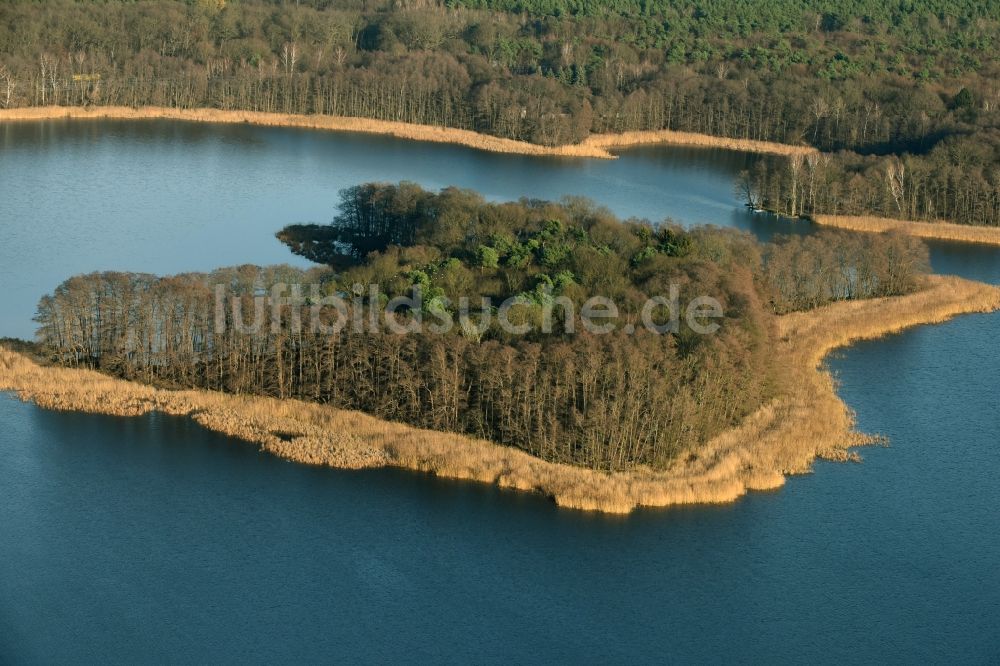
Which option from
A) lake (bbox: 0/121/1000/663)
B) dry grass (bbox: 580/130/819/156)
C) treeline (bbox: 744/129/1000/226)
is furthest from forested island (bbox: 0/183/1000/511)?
dry grass (bbox: 580/130/819/156)

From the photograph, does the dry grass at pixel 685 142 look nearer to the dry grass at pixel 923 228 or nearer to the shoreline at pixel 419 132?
the shoreline at pixel 419 132

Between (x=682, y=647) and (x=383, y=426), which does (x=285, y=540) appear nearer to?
(x=383, y=426)

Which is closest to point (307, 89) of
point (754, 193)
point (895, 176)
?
point (754, 193)

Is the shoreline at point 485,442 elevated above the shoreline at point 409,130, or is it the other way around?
the shoreline at point 409,130

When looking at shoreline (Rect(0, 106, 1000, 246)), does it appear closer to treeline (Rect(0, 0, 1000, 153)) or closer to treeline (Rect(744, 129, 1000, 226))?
treeline (Rect(0, 0, 1000, 153))

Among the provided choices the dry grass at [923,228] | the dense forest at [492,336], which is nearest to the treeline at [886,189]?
the dry grass at [923,228]

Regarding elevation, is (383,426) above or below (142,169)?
below
